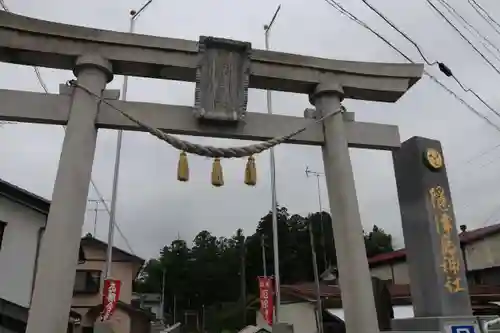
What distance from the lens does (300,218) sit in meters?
55.8

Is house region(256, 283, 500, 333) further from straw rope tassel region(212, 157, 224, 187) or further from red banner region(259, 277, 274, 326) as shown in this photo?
straw rope tassel region(212, 157, 224, 187)

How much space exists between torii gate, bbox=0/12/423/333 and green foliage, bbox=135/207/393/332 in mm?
39277

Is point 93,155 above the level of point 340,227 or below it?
above

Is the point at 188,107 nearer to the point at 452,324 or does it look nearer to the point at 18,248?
the point at 452,324

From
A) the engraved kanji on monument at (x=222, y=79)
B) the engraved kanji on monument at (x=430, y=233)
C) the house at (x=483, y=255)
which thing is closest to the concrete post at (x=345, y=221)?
the engraved kanji on monument at (x=430, y=233)

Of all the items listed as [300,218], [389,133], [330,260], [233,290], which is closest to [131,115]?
[389,133]

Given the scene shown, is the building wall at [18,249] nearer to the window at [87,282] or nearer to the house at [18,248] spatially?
the house at [18,248]

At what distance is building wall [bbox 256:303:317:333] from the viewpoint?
15977mm

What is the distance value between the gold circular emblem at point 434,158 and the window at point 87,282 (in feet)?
60.7

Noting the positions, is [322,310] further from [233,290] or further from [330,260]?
[233,290]

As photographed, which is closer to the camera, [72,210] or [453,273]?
[72,210]

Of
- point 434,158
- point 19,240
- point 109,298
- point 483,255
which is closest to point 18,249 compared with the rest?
point 19,240

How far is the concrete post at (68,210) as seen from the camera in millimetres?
4160

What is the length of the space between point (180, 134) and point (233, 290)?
46644 millimetres
